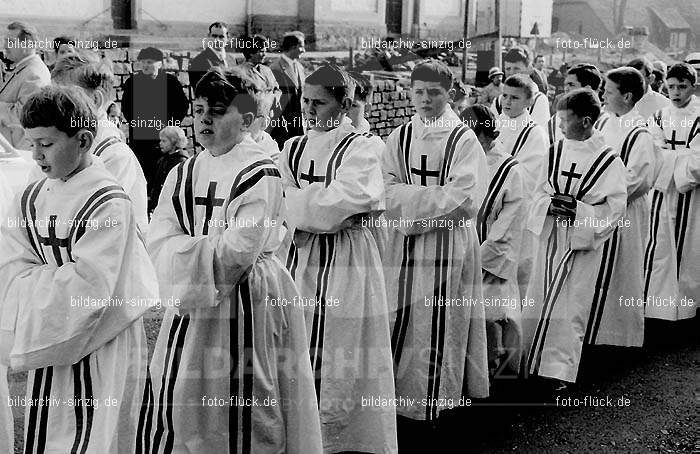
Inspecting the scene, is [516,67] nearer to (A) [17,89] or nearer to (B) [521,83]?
(B) [521,83]

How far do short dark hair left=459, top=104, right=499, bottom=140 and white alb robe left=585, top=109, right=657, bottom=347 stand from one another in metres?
1.16

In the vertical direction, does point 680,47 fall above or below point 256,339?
above

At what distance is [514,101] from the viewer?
7758 mm

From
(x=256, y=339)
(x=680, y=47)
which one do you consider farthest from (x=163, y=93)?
(x=680, y=47)

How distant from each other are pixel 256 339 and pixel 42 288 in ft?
2.96

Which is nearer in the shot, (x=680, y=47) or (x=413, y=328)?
(x=413, y=328)

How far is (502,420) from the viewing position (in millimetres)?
5570

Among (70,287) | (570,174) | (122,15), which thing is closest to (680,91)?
(570,174)

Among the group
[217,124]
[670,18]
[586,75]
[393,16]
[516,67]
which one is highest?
[670,18]

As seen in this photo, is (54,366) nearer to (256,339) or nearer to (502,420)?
(256,339)

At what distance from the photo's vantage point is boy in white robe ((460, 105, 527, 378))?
588 centimetres

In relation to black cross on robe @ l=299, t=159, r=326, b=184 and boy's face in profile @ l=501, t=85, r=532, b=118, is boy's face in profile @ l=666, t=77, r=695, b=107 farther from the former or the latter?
black cross on robe @ l=299, t=159, r=326, b=184

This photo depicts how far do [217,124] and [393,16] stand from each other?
16727 mm

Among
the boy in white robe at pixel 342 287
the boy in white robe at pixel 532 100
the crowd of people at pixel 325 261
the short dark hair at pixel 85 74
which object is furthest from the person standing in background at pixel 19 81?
the boy in white robe at pixel 342 287
